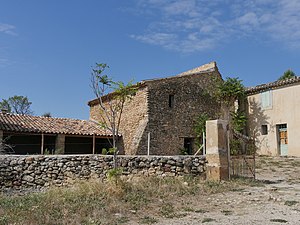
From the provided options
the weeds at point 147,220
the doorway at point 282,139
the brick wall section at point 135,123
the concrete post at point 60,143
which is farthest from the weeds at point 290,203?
the concrete post at point 60,143

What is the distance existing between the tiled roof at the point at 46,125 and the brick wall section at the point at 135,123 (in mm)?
1266

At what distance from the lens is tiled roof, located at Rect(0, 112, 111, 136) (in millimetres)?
17500

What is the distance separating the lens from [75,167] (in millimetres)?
11289

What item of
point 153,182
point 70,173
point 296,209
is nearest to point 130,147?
point 70,173

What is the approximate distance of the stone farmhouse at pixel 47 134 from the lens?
17703mm

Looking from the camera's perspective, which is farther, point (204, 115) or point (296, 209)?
point (204, 115)

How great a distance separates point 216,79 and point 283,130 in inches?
220

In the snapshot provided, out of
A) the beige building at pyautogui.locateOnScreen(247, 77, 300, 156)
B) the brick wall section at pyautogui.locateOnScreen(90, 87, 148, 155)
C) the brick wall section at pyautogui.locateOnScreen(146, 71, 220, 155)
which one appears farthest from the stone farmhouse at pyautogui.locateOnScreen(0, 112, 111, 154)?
the beige building at pyautogui.locateOnScreen(247, 77, 300, 156)

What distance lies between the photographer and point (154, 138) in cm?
1867

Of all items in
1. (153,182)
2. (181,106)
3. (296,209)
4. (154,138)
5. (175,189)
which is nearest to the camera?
(296,209)

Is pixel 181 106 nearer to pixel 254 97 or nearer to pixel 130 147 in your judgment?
pixel 130 147

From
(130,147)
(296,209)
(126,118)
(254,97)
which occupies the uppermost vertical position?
(254,97)

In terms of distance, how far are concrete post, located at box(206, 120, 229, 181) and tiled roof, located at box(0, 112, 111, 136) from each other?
10.3m

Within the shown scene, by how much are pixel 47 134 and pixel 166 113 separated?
7.17 metres
